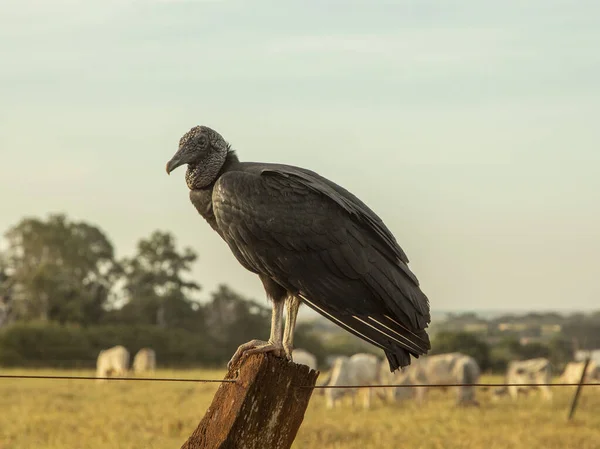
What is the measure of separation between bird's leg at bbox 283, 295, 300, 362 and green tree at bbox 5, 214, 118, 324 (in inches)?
1268

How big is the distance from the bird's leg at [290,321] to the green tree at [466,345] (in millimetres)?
25661

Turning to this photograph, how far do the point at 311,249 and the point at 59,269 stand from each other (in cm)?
3575

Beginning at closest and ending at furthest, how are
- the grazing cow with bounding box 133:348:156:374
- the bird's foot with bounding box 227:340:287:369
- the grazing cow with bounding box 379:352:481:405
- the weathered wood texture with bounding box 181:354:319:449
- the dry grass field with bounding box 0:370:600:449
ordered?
1. the weathered wood texture with bounding box 181:354:319:449
2. the bird's foot with bounding box 227:340:287:369
3. the dry grass field with bounding box 0:370:600:449
4. the grazing cow with bounding box 379:352:481:405
5. the grazing cow with bounding box 133:348:156:374

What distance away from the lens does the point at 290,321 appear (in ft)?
16.0

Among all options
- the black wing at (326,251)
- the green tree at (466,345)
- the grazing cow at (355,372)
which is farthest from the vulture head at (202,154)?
the green tree at (466,345)

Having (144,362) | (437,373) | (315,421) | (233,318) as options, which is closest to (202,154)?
(315,421)

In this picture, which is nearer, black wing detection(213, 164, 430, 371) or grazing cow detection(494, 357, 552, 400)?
black wing detection(213, 164, 430, 371)

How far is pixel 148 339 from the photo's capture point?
32938 mm

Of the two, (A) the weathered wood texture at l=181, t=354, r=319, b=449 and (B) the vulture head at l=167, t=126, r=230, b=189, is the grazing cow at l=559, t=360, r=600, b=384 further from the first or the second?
(A) the weathered wood texture at l=181, t=354, r=319, b=449

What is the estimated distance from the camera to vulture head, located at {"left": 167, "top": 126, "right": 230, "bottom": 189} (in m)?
4.96

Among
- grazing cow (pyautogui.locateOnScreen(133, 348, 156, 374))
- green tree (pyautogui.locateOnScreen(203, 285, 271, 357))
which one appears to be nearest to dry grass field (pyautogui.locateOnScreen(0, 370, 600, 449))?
grazing cow (pyautogui.locateOnScreen(133, 348, 156, 374))

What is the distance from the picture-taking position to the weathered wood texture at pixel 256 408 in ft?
13.5

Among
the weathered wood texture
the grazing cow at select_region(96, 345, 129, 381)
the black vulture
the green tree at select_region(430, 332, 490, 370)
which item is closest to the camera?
the weathered wood texture

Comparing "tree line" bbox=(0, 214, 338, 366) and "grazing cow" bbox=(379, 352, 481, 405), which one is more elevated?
"tree line" bbox=(0, 214, 338, 366)
